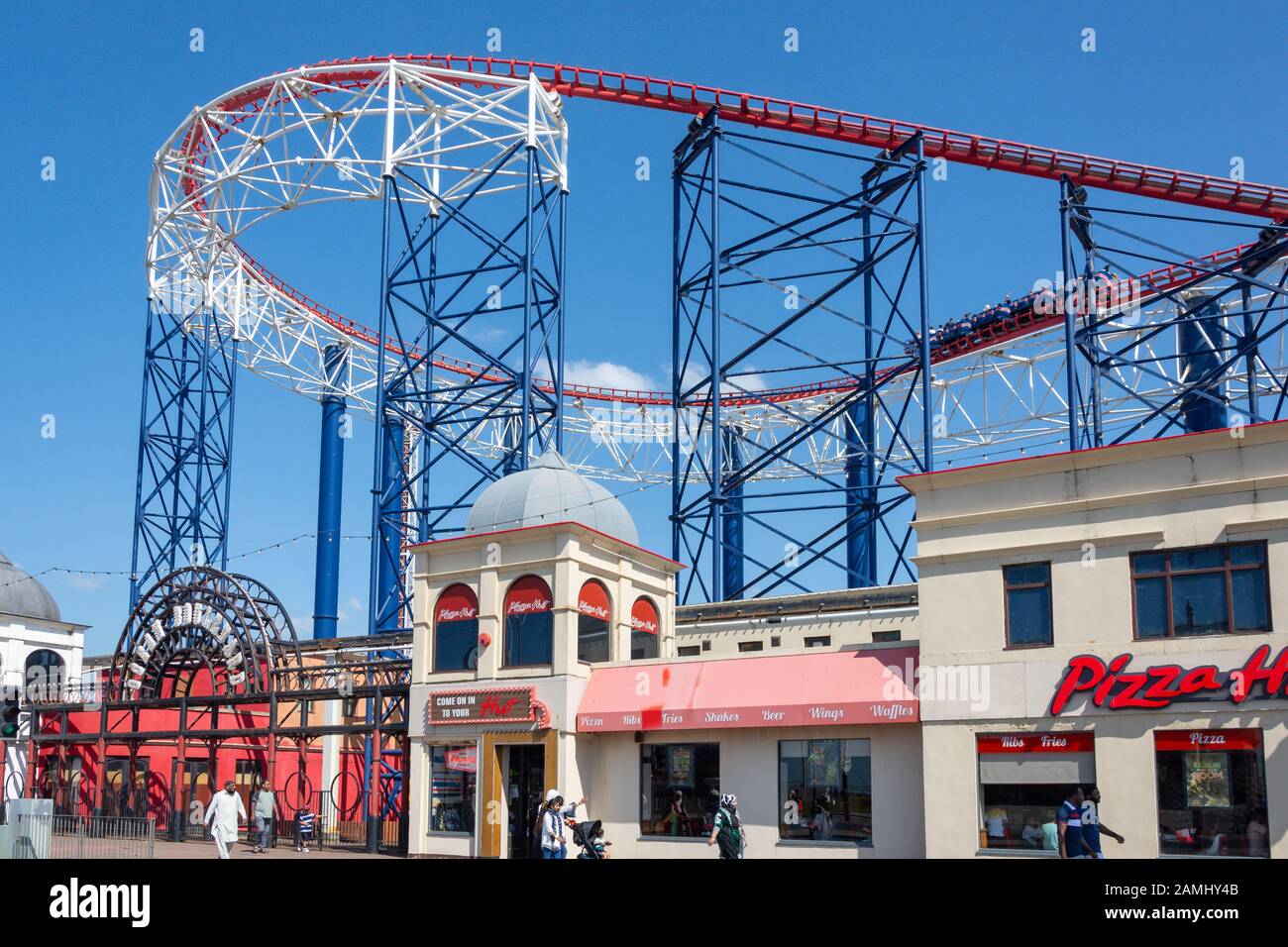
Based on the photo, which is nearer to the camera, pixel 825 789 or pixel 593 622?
pixel 825 789

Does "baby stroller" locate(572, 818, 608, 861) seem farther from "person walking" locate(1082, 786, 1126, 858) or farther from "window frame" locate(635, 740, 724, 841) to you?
"person walking" locate(1082, 786, 1126, 858)

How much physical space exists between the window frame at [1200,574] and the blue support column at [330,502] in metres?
39.8

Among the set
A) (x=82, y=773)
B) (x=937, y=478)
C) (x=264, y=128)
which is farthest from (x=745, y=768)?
(x=264, y=128)

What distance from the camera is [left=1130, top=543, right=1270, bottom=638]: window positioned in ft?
65.1

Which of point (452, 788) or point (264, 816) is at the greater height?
point (452, 788)

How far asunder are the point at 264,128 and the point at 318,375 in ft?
54.2

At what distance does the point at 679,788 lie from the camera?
25344 mm

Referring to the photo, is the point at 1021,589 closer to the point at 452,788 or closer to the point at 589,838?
the point at 589,838

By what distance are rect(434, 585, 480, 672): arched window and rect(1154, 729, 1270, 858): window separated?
14.0m

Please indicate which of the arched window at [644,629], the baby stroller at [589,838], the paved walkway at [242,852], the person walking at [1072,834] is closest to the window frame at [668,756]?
the arched window at [644,629]

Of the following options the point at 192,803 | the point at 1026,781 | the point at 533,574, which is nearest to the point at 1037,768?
the point at 1026,781

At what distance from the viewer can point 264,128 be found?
46.7 meters

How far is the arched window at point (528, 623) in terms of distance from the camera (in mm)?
26969

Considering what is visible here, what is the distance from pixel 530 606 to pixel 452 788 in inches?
167
